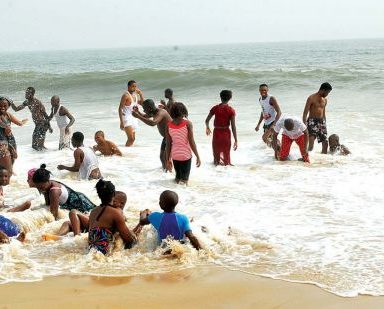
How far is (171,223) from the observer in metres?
5.18

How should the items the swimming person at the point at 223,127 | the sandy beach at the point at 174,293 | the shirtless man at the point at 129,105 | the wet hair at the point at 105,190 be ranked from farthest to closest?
the shirtless man at the point at 129,105 < the swimming person at the point at 223,127 < the wet hair at the point at 105,190 < the sandy beach at the point at 174,293

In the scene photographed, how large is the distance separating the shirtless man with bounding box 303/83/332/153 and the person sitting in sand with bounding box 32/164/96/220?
5.05 meters

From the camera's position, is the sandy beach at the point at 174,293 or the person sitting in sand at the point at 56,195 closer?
the sandy beach at the point at 174,293

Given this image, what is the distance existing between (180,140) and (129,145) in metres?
3.93

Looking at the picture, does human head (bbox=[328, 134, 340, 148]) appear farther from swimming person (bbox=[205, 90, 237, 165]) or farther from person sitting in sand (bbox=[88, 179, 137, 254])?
person sitting in sand (bbox=[88, 179, 137, 254])

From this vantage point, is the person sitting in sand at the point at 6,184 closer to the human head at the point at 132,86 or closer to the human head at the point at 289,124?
the human head at the point at 132,86

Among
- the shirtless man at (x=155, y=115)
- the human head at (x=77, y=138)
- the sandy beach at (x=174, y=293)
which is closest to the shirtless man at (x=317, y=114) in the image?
the shirtless man at (x=155, y=115)

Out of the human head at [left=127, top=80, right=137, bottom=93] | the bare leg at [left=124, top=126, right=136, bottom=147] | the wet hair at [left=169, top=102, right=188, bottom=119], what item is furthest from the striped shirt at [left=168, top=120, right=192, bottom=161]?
the bare leg at [left=124, top=126, right=136, bottom=147]

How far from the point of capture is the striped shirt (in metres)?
7.89

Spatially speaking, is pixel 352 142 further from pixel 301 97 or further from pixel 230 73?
pixel 230 73

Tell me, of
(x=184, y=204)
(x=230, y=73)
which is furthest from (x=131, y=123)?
(x=230, y=73)

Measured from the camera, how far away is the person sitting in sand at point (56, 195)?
5902mm

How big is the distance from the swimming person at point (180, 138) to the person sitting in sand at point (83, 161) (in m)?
1.11

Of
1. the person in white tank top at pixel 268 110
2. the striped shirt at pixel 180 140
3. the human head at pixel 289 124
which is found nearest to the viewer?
the striped shirt at pixel 180 140
